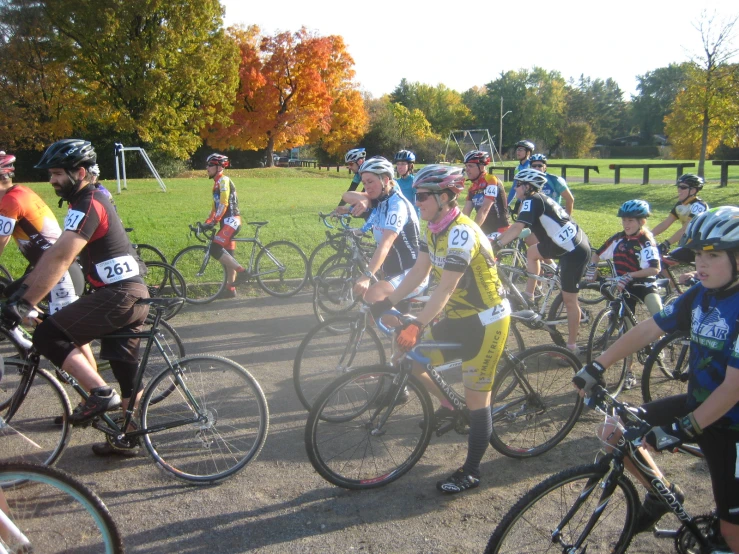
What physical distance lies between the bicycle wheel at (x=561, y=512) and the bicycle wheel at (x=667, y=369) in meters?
2.29

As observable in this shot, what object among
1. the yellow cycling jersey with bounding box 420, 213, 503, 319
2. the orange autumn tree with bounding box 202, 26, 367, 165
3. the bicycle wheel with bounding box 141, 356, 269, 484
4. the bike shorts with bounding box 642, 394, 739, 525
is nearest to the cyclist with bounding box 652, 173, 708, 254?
the yellow cycling jersey with bounding box 420, 213, 503, 319

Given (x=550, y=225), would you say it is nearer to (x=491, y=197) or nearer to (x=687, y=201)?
(x=491, y=197)

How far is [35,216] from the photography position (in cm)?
496

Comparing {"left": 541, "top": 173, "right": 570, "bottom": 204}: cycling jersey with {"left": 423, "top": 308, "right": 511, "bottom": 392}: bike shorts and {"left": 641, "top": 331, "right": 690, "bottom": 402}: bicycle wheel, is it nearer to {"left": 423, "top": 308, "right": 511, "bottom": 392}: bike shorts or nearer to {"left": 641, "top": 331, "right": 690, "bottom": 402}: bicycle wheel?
{"left": 641, "top": 331, "right": 690, "bottom": 402}: bicycle wheel

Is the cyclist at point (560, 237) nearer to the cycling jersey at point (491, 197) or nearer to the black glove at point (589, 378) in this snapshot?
the cycling jersey at point (491, 197)

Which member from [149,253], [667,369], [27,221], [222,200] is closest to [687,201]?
[667,369]

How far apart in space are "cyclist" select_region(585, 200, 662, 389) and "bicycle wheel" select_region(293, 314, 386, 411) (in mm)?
2551

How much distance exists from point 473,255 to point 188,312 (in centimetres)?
582

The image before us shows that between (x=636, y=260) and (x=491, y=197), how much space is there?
3.05 m

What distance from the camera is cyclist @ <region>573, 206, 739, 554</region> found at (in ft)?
8.02

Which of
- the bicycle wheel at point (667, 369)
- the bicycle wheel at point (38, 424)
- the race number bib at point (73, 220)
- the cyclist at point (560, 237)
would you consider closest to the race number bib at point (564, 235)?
the cyclist at point (560, 237)

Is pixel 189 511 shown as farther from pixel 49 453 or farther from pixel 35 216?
pixel 35 216

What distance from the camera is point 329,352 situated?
5.36 meters

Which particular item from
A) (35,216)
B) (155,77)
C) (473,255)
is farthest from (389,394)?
(155,77)
